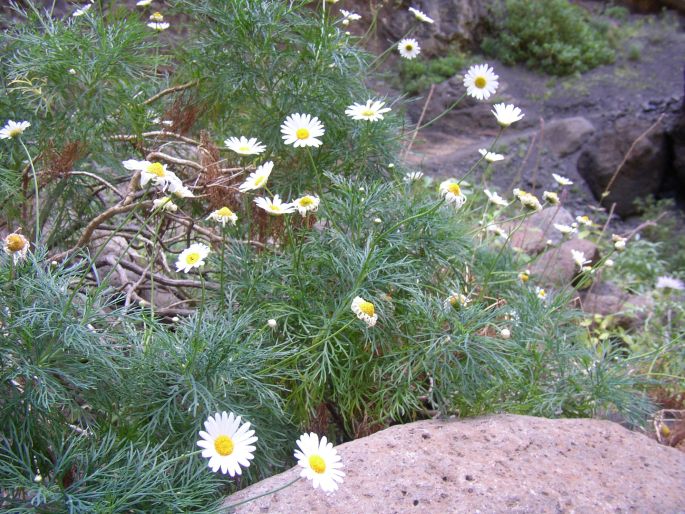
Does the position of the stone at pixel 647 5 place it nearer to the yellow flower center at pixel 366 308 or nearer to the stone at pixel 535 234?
the stone at pixel 535 234

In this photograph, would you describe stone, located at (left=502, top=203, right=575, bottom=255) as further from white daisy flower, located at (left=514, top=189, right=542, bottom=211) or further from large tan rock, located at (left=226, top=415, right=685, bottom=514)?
large tan rock, located at (left=226, top=415, right=685, bottom=514)

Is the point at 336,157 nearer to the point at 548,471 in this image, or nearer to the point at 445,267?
the point at 445,267

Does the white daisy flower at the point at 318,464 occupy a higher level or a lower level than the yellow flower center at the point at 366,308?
lower

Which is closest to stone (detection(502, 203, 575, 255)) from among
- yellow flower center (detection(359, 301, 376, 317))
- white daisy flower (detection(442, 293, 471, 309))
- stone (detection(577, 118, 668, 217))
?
white daisy flower (detection(442, 293, 471, 309))

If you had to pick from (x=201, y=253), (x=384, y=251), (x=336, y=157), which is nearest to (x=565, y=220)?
Result: (x=336, y=157)

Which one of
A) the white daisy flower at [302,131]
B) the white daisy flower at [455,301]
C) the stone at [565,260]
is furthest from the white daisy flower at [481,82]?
the stone at [565,260]

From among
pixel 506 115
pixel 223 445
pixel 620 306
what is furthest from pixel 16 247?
pixel 620 306
